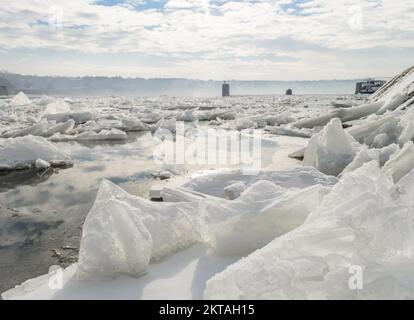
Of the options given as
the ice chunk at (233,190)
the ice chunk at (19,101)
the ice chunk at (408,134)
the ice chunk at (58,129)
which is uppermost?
the ice chunk at (19,101)

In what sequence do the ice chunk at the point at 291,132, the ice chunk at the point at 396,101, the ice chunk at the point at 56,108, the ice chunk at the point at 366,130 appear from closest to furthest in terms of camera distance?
1. the ice chunk at the point at 366,130
2. the ice chunk at the point at 396,101
3. the ice chunk at the point at 291,132
4. the ice chunk at the point at 56,108

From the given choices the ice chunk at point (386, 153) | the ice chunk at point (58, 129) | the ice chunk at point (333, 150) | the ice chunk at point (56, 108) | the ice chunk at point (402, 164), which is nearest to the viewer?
the ice chunk at point (402, 164)

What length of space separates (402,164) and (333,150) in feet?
6.43

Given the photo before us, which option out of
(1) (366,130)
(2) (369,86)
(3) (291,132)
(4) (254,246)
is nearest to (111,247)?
(4) (254,246)

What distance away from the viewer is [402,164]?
3.49m

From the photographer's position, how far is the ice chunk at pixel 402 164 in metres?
3.44

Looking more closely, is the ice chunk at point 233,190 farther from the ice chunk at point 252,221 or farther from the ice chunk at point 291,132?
the ice chunk at point 291,132

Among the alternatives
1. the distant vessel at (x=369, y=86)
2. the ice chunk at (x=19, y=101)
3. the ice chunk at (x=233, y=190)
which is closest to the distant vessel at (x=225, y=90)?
the distant vessel at (x=369, y=86)

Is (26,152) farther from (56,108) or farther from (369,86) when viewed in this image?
(369,86)

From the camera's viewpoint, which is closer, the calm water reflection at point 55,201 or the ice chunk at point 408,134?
the calm water reflection at point 55,201

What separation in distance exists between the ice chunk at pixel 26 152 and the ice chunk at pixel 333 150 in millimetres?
4298
